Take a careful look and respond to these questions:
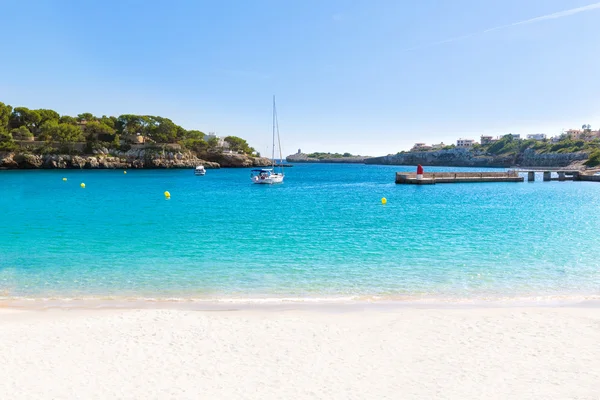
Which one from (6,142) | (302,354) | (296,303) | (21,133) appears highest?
(21,133)

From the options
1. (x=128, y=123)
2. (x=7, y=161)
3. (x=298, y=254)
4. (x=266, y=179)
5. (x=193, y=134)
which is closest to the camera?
(x=298, y=254)

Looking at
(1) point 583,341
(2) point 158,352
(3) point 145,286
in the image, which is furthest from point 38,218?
(1) point 583,341

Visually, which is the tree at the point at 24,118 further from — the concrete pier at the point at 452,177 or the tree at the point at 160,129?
the concrete pier at the point at 452,177

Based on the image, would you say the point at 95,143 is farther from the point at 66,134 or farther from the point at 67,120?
the point at 67,120

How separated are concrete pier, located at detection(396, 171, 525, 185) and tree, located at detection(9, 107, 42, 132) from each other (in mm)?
111924

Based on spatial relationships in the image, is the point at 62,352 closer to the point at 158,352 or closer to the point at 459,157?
the point at 158,352

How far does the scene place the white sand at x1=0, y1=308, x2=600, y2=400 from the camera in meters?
5.78

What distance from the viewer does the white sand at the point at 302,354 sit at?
5777 mm

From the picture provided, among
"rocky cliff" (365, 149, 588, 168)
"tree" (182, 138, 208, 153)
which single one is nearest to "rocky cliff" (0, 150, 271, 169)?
"tree" (182, 138, 208, 153)

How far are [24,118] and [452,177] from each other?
12315 centimetres

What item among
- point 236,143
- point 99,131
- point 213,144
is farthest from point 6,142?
point 236,143

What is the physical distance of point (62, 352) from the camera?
7102mm

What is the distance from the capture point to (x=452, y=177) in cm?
6769

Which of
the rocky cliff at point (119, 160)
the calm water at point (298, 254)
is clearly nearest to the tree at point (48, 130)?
the rocky cliff at point (119, 160)
